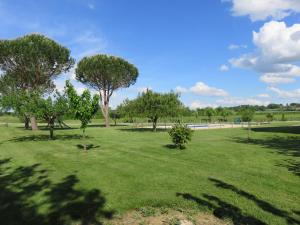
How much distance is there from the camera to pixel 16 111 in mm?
28812

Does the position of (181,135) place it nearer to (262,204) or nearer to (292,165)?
(292,165)

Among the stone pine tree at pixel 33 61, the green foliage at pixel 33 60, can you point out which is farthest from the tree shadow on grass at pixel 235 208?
the green foliage at pixel 33 60

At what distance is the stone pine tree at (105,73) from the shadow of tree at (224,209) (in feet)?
159

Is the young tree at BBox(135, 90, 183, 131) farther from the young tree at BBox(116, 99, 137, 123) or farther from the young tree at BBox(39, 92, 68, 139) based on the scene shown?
the young tree at BBox(39, 92, 68, 139)

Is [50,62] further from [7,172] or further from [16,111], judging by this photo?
[7,172]

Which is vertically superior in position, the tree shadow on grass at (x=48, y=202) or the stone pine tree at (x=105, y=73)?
the stone pine tree at (x=105, y=73)

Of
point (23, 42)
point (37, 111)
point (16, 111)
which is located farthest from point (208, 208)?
point (23, 42)

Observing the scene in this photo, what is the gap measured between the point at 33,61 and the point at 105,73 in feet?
51.2

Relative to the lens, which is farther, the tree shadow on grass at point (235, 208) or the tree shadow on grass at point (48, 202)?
the tree shadow on grass at point (48, 202)

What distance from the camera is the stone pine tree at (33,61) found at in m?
42.0

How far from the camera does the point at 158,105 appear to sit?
131 ft

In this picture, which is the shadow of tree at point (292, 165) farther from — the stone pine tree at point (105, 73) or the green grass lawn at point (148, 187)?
the stone pine tree at point (105, 73)

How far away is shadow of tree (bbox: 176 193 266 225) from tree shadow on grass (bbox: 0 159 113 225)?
8.93 feet

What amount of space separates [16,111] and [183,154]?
19079mm
